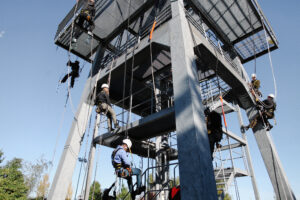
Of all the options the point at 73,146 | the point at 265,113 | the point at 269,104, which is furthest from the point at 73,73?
the point at 269,104

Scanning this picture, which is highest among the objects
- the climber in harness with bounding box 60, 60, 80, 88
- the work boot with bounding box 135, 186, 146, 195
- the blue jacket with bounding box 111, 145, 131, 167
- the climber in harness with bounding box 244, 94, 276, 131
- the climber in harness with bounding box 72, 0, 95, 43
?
the climber in harness with bounding box 72, 0, 95, 43

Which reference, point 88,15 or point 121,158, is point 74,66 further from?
point 121,158

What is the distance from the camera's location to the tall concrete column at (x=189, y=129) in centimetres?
382

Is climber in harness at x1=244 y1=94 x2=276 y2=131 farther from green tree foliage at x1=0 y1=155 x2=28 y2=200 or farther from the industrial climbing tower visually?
green tree foliage at x1=0 y1=155 x2=28 y2=200

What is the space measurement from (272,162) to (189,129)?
6182 mm

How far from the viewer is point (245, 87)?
899cm

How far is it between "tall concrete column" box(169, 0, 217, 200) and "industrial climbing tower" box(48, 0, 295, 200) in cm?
2

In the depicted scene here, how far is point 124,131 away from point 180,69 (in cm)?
363

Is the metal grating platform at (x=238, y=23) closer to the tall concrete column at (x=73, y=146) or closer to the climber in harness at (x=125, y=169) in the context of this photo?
the tall concrete column at (x=73, y=146)

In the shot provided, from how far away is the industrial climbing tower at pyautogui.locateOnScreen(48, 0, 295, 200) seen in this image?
461cm

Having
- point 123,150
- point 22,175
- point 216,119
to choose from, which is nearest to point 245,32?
point 216,119

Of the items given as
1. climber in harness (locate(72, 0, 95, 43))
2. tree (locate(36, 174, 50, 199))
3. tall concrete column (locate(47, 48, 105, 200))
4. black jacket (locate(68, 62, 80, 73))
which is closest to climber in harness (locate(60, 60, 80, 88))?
black jacket (locate(68, 62, 80, 73))

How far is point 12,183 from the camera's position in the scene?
31062 mm

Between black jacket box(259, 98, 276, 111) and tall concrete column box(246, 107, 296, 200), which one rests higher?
black jacket box(259, 98, 276, 111)
